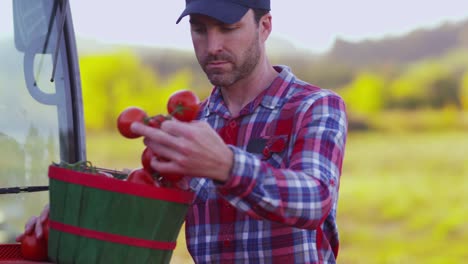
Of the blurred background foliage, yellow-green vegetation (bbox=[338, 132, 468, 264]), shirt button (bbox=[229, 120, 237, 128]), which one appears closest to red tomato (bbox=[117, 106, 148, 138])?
shirt button (bbox=[229, 120, 237, 128])

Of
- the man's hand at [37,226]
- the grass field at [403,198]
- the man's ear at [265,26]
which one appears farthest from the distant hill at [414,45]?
the man's hand at [37,226]

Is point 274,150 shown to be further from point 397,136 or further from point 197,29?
point 397,136

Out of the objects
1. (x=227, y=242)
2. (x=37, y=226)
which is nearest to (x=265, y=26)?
(x=227, y=242)

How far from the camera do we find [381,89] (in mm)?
9883

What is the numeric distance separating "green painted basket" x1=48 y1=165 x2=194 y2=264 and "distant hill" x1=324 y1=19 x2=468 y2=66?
813 cm

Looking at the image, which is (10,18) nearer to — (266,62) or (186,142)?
(266,62)

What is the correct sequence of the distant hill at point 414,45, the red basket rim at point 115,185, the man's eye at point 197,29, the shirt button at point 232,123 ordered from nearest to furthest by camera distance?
the red basket rim at point 115,185 → the man's eye at point 197,29 → the shirt button at point 232,123 → the distant hill at point 414,45

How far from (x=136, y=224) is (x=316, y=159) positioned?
464 millimetres

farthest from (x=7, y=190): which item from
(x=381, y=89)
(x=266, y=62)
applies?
(x=381, y=89)

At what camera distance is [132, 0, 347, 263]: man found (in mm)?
1933

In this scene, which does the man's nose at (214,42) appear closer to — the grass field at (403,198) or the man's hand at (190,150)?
the man's hand at (190,150)

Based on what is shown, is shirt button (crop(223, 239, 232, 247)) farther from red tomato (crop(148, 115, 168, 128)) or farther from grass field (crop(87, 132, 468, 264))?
grass field (crop(87, 132, 468, 264))

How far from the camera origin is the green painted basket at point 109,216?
1.93 m

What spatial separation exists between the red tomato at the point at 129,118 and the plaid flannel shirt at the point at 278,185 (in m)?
0.26
